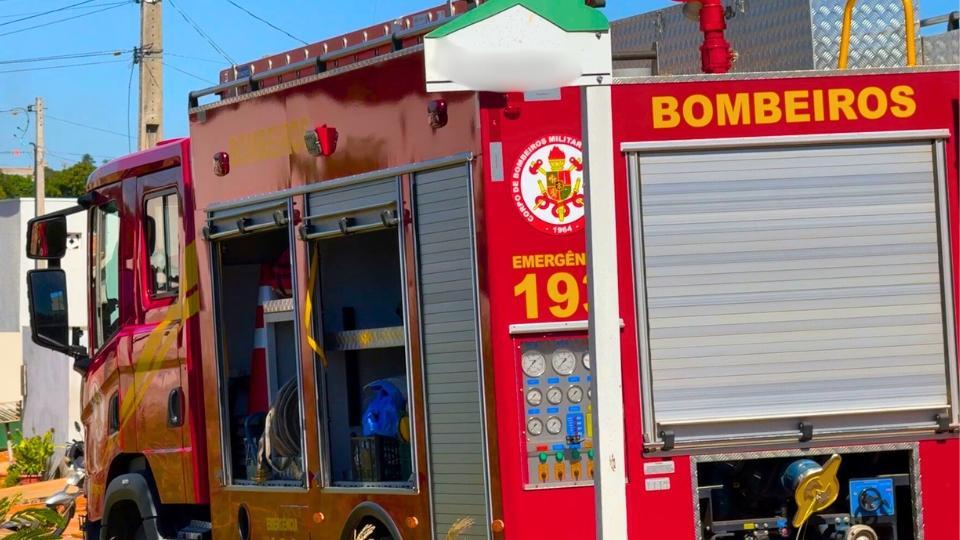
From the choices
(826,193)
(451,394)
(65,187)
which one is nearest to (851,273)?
(826,193)

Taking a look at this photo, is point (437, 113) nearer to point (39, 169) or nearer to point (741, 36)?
point (741, 36)

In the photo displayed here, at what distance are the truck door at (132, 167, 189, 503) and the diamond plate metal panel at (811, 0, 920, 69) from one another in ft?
13.5

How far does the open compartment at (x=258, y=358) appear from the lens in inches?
312

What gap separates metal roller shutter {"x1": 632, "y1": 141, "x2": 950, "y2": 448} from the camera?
232 inches

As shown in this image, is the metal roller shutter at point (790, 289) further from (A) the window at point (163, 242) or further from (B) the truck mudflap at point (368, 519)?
(A) the window at point (163, 242)

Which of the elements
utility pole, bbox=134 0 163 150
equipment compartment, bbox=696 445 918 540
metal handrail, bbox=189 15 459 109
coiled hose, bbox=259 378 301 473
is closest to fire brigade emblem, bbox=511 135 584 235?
metal handrail, bbox=189 15 459 109

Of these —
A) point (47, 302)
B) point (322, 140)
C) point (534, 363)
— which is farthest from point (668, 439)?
point (47, 302)

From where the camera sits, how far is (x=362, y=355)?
7520 millimetres

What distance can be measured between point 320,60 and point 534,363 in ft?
7.50

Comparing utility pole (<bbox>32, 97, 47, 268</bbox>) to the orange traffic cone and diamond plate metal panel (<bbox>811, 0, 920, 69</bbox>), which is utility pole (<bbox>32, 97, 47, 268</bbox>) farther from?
diamond plate metal panel (<bbox>811, 0, 920, 69</bbox>)

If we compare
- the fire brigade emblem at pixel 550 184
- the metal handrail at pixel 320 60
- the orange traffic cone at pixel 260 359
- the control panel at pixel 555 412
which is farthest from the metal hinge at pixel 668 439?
the orange traffic cone at pixel 260 359

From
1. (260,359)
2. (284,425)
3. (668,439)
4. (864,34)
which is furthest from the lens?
(260,359)

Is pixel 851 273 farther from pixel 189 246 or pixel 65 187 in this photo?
pixel 65 187

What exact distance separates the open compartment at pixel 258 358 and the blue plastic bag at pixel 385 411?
88 centimetres
